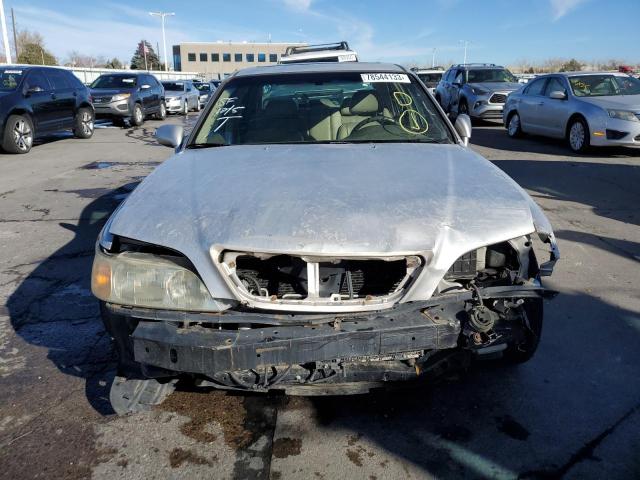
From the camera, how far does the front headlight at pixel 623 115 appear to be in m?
9.66

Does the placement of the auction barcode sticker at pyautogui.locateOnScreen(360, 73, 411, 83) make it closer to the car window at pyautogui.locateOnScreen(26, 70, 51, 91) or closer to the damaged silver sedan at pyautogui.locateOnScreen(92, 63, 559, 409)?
the damaged silver sedan at pyautogui.locateOnScreen(92, 63, 559, 409)

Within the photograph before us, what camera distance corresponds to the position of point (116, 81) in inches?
691

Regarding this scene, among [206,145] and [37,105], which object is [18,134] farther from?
[206,145]

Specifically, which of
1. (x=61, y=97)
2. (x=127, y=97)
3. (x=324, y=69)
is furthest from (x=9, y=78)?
(x=324, y=69)

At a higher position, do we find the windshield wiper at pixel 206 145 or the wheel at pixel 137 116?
the wheel at pixel 137 116

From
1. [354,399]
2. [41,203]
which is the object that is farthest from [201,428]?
[41,203]

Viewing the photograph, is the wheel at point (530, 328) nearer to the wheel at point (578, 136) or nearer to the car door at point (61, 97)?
the wheel at point (578, 136)

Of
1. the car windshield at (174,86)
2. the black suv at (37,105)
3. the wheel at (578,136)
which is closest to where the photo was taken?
the wheel at (578,136)

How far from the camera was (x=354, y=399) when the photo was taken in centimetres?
286

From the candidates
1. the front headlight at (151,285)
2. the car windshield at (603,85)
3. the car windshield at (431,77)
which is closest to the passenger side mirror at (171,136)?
the front headlight at (151,285)

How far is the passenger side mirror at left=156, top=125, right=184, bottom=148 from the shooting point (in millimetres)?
4051

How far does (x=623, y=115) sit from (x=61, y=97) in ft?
38.6

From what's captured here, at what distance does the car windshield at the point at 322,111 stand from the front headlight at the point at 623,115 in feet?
23.7

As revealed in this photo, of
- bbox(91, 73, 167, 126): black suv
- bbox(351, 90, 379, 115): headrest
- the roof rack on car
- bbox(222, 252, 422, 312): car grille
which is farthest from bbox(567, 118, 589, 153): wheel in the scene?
bbox(91, 73, 167, 126): black suv
